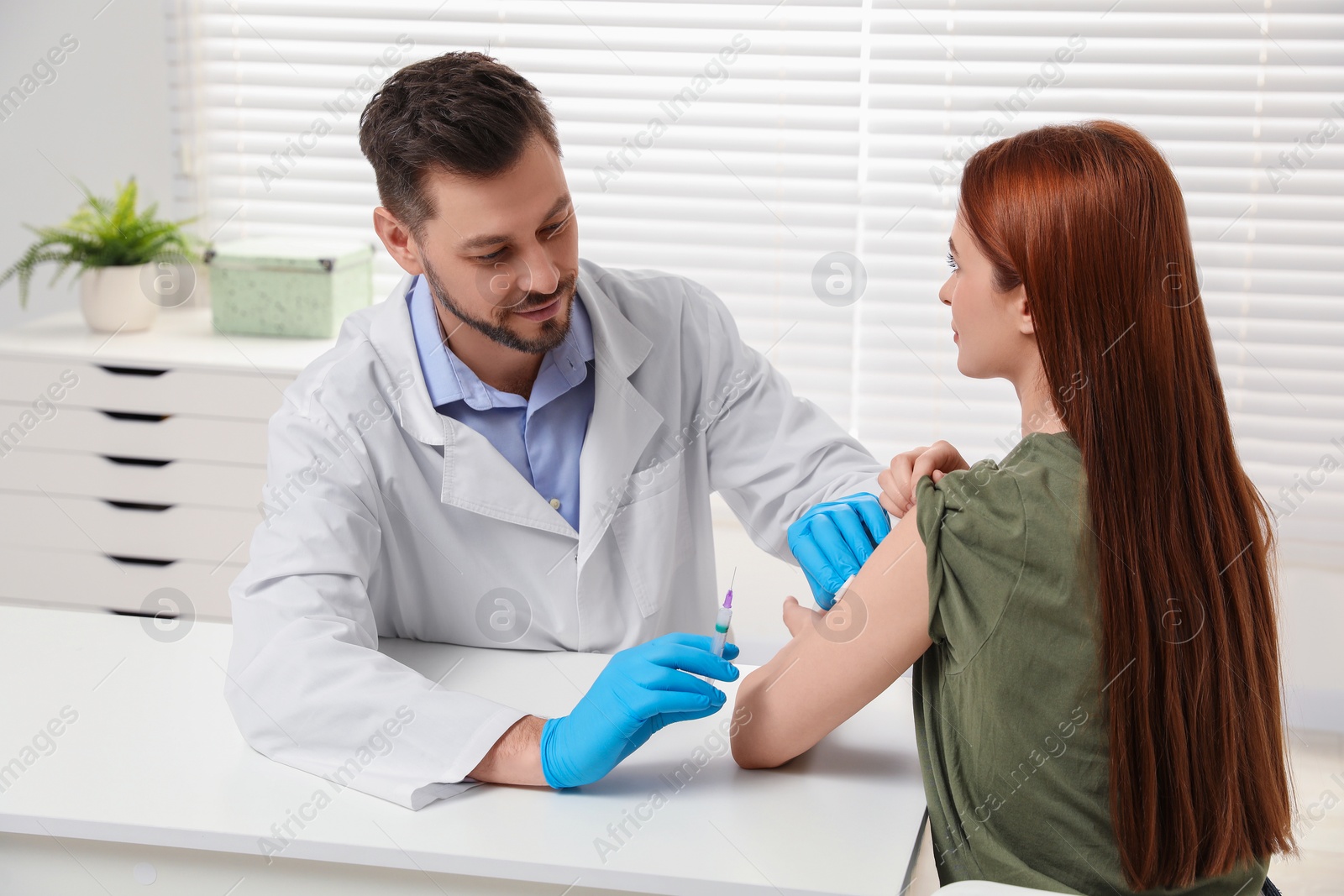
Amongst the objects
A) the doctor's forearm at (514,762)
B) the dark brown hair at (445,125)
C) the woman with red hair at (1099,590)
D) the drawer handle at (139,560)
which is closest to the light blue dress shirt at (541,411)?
the dark brown hair at (445,125)

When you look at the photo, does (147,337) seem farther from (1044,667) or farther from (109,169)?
(1044,667)

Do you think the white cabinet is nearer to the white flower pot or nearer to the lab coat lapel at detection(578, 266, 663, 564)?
the white flower pot

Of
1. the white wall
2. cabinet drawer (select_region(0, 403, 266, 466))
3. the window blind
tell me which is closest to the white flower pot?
the white wall

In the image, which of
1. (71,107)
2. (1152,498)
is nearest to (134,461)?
(71,107)

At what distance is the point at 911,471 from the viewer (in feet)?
4.33

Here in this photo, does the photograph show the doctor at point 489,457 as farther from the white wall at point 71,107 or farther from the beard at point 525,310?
the white wall at point 71,107

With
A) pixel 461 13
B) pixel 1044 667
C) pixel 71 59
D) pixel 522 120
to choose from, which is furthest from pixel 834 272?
pixel 71 59

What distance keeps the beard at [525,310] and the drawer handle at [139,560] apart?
65.2 inches

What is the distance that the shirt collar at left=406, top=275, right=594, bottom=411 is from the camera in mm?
1588

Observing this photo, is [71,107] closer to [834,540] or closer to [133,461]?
[133,461]

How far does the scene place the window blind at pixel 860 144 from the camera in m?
2.63

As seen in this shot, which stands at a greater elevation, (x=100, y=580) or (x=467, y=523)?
(x=467, y=523)

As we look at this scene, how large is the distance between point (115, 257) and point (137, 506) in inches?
24.8

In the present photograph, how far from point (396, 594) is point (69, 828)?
519mm
